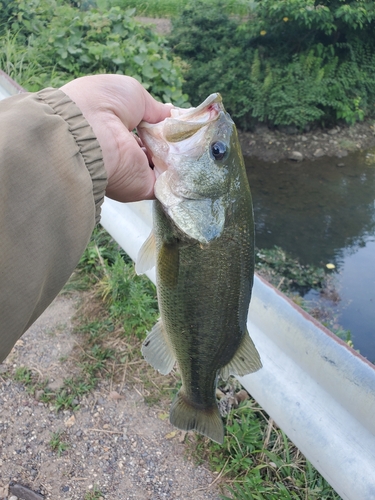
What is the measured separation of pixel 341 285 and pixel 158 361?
4326 mm

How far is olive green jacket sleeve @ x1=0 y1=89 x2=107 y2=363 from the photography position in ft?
4.40

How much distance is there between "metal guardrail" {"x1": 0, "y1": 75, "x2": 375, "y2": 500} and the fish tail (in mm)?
212

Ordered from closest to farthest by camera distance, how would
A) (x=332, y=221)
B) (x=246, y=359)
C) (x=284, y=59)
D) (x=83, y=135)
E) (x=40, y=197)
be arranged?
(x=40, y=197), (x=83, y=135), (x=246, y=359), (x=332, y=221), (x=284, y=59)

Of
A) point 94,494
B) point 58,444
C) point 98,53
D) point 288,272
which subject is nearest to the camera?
point 94,494

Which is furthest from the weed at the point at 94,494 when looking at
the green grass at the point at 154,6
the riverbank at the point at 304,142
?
the green grass at the point at 154,6

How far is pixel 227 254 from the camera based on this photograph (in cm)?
175

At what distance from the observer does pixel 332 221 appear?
7605 millimetres

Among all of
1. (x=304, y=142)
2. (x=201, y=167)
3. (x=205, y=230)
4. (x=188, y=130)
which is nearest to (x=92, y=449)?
(x=205, y=230)

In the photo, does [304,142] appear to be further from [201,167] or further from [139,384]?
[201,167]

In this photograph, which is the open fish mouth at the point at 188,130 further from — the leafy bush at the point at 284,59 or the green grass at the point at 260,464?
the leafy bush at the point at 284,59

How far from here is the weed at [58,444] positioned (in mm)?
2598

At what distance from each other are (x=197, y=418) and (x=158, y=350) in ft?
1.13

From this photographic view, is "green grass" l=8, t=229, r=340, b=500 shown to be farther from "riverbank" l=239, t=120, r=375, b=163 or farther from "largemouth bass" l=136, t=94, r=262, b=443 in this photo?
"riverbank" l=239, t=120, r=375, b=163

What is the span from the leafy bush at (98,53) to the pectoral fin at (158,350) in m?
5.00
